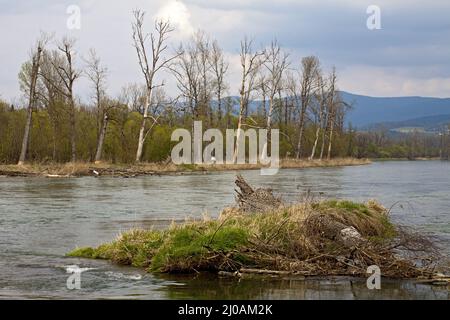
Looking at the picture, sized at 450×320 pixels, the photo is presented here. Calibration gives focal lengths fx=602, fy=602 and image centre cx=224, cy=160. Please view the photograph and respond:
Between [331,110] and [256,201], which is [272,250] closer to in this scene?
[256,201]

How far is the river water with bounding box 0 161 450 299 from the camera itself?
9.92m

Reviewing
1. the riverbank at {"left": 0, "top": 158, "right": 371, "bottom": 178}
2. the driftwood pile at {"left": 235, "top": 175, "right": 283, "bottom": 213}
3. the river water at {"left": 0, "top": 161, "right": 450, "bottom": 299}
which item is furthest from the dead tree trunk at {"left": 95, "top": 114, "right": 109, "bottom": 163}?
the driftwood pile at {"left": 235, "top": 175, "right": 283, "bottom": 213}

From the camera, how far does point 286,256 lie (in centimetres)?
1171

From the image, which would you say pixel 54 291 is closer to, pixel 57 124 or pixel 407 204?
pixel 407 204

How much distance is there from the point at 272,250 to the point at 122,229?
6.19 metres

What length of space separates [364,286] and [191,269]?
129 inches

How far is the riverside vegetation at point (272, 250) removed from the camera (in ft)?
37.1

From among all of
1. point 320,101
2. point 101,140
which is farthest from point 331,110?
point 101,140

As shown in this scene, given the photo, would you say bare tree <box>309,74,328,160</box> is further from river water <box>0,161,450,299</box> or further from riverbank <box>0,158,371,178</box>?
river water <box>0,161,450,299</box>

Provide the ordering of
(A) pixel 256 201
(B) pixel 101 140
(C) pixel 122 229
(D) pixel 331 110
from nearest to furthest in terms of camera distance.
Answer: (C) pixel 122 229 → (A) pixel 256 201 → (B) pixel 101 140 → (D) pixel 331 110

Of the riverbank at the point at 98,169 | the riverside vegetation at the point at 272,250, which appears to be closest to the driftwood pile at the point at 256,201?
the riverside vegetation at the point at 272,250

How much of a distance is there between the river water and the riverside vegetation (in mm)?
405

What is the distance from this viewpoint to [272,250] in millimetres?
11781
